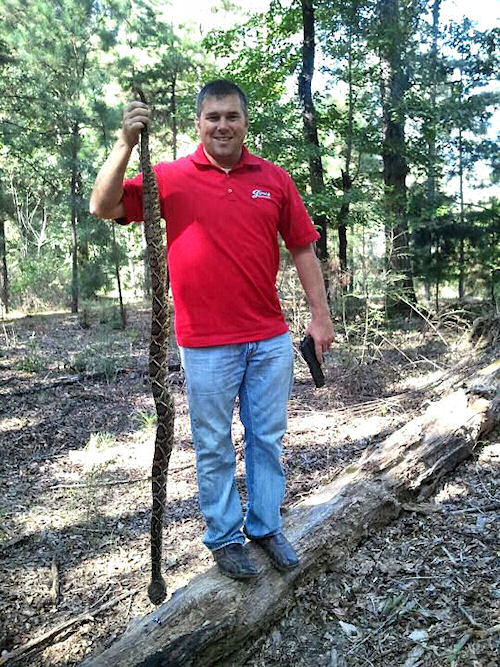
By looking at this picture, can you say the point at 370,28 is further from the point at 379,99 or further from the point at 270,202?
the point at 270,202

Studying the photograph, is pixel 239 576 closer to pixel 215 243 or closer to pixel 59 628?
pixel 59 628

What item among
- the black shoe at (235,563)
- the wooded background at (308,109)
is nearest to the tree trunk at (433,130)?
the wooded background at (308,109)

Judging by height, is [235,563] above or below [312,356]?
below

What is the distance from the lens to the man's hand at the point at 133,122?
215 cm

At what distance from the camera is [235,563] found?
260 centimetres

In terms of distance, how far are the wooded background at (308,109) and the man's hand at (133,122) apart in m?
5.35

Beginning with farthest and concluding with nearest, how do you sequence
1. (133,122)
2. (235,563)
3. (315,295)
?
(315,295), (235,563), (133,122)

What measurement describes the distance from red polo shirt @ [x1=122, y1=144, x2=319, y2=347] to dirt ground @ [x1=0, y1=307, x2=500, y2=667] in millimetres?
1535

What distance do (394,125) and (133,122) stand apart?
11.4 m

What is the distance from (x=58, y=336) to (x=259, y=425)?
10978 millimetres

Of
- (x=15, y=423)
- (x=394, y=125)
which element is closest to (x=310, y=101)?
(x=394, y=125)

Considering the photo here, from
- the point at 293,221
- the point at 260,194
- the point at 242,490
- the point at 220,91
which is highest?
the point at 220,91

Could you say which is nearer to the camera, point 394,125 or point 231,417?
point 231,417

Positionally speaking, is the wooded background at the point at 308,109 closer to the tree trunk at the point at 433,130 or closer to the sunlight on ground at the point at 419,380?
the tree trunk at the point at 433,130
